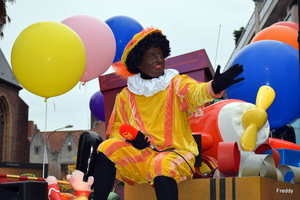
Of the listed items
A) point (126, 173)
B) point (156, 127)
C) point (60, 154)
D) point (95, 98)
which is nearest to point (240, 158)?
point (156, 127)

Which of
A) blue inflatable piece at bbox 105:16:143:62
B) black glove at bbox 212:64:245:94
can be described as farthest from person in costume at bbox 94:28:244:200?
blue inflatable piece at bbox 105:16:143:62

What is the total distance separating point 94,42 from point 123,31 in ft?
2.46

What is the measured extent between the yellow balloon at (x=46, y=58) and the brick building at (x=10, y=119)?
608 inches

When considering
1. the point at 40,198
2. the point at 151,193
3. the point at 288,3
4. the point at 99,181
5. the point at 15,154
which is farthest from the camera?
the point at 15,154

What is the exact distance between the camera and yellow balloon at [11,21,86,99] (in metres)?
3.30

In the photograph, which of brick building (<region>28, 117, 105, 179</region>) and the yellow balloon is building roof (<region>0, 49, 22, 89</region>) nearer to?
brick building (<region>28, 117, 105, 179</region>)

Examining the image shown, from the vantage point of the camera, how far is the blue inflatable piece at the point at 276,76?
3408mm

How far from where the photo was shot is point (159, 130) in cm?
252

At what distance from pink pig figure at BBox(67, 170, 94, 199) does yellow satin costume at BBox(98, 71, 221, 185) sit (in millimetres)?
804

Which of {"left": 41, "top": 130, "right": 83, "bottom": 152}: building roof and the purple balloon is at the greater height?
the purple balloon

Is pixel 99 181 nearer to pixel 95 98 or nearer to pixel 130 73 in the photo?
pixel 130 73

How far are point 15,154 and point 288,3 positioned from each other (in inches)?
611

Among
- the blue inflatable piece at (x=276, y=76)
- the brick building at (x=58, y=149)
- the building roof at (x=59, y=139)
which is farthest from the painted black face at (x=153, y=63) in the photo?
the building roof at (x=59, y=139)

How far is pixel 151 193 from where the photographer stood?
2.51 meters
